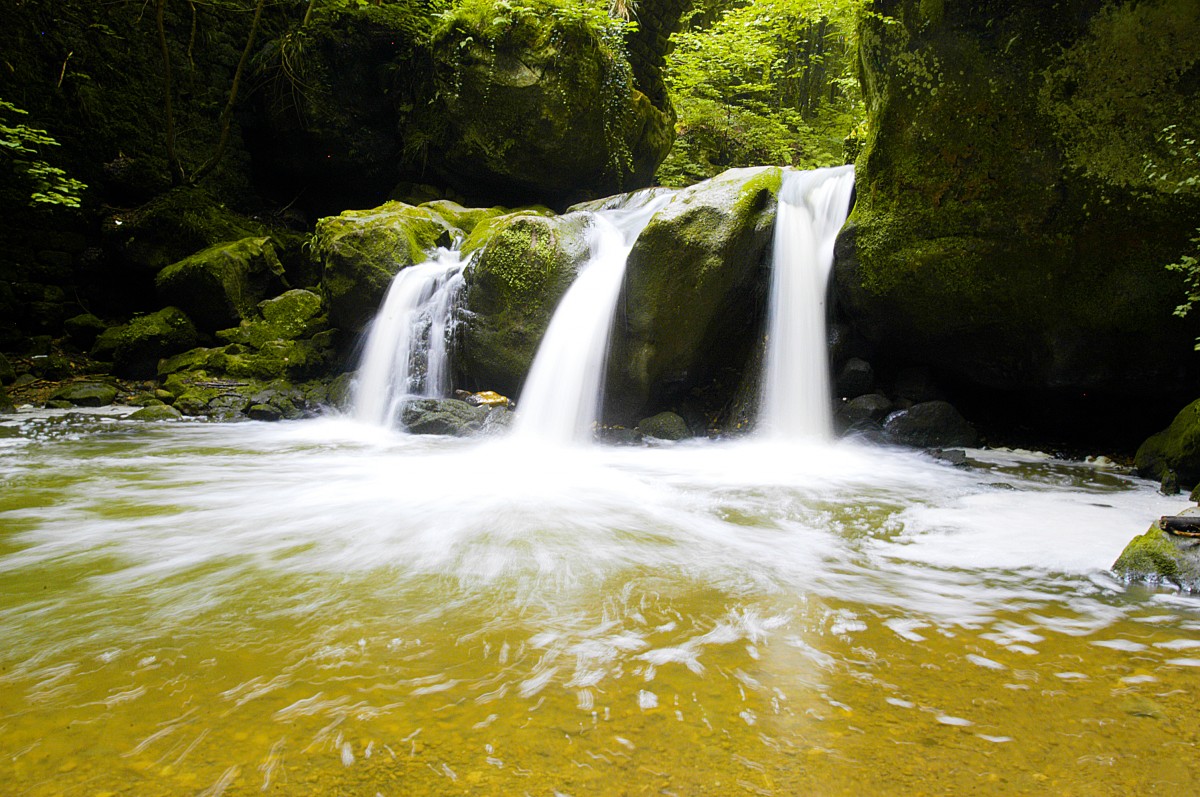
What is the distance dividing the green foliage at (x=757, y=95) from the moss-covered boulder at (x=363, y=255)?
779 centimetres

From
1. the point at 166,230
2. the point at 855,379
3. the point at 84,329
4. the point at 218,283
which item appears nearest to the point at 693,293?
the point at 855,379

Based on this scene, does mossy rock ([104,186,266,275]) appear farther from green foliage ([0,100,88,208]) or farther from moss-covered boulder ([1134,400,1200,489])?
moss-covered boulder ([1134,400,1200,489])

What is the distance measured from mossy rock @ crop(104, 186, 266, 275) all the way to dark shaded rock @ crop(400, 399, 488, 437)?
656 cm

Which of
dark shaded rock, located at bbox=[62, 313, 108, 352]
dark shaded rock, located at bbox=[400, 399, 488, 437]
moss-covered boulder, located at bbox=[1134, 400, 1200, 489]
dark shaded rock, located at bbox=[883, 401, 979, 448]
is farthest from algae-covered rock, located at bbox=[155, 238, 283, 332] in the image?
moss-covered boulder, located at bbox=[1134, 400, 1200, 489]

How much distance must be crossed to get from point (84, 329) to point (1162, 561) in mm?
13548

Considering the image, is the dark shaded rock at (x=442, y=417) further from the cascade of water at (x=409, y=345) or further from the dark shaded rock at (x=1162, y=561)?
the dark shaded rock at (x=1162, y=561)

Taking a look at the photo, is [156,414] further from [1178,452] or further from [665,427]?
[1178,452]

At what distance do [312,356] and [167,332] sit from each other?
2368 mm

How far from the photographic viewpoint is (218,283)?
10031 mm

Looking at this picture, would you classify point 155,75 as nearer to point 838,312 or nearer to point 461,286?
point 461,286

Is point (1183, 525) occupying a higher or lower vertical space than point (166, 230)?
lower

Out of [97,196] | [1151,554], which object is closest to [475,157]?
[97,196]

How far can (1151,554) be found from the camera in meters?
2.62

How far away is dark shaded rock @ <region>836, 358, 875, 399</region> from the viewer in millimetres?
6793
